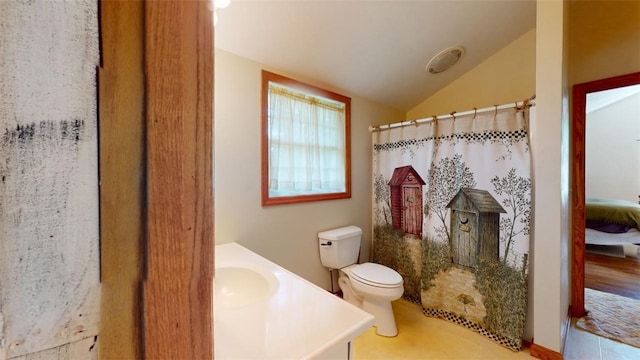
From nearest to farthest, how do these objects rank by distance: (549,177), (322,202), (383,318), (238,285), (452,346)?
(238,285) < (549,177) < (452,346) < (383,318) < (322,202)

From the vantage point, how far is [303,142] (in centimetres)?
208

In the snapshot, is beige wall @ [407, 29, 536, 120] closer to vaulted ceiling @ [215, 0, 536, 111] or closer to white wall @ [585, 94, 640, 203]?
vaulted ceiling @ [215, 0, 536, 111]

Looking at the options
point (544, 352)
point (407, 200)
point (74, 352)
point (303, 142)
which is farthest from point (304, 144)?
point (544, 352)

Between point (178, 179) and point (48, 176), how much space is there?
92mm

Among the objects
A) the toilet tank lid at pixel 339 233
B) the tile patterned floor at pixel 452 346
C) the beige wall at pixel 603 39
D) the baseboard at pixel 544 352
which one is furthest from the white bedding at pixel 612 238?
the toilet tank lid at pixel 339 233

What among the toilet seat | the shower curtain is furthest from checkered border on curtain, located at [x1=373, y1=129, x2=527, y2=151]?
the toilet seat

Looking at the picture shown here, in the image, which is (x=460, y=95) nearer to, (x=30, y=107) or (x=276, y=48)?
(x=276, y=48)

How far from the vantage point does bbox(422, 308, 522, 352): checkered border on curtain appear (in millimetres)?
1670

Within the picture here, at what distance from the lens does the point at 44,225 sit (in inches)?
7.9

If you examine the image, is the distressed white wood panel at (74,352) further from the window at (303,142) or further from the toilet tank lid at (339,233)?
the toilet tank lid at (339,233)

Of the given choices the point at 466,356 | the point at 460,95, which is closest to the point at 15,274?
the point at 466,356

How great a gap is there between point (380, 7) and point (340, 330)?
1.88 metres

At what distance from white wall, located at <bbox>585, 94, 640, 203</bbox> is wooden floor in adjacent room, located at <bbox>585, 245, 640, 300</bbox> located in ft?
5.51

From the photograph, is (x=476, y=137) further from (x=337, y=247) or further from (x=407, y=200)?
(x=337, y=247)
